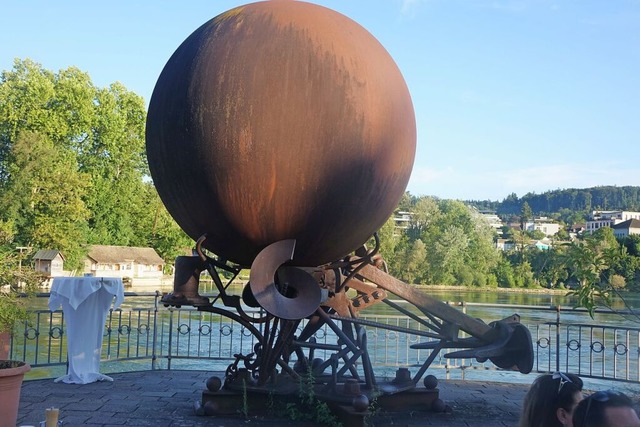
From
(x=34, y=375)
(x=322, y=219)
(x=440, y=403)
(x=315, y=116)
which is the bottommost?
(x=34, y=375)

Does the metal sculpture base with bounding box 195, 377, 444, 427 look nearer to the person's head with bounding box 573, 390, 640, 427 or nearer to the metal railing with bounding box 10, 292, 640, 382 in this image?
the metal railing with bounding box 10, 292, 640, 382

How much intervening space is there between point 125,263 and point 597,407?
46633 millimetres

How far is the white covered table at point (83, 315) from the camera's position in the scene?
25.7 feet

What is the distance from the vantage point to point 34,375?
391 inches

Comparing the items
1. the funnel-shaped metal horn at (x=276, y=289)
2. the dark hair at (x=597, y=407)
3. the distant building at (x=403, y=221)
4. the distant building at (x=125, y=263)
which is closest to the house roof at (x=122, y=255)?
the distant building at (x=125, y=263)

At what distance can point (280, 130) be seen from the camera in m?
4.74

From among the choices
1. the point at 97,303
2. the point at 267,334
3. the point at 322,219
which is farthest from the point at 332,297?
the point at 97,303

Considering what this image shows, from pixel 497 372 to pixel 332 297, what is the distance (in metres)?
5.85

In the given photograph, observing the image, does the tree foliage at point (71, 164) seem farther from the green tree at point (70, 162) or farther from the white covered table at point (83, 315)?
the white covered table at point (83, 315)

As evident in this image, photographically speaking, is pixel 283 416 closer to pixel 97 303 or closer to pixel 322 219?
pixel 322 219

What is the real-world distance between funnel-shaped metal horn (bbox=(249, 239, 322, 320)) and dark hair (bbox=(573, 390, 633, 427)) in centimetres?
308

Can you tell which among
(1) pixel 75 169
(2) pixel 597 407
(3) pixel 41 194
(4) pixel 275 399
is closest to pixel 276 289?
(4) pixel 275 399

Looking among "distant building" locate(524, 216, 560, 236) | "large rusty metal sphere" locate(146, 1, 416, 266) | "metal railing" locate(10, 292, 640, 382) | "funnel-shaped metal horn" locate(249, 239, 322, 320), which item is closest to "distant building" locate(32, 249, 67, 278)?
"metal railing" locate(10, 292, 640, 382)

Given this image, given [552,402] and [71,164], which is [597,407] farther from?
[71,164]
